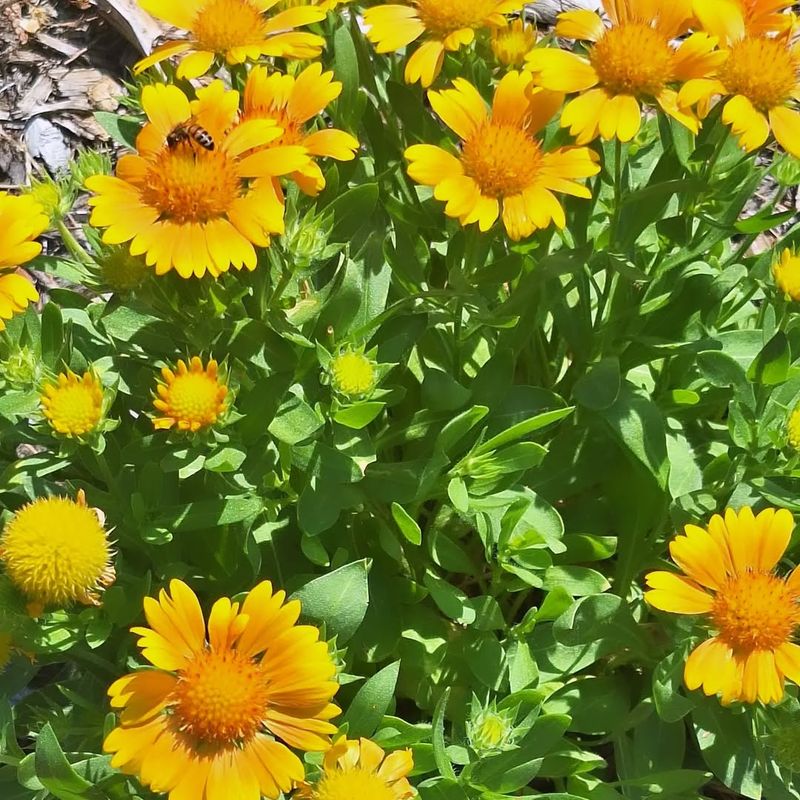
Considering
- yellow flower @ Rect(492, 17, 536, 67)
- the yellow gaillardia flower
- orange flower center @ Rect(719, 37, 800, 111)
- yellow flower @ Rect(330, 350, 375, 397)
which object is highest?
orange flower center @ Rect(719, 37, 800, 111)

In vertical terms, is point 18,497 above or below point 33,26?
below

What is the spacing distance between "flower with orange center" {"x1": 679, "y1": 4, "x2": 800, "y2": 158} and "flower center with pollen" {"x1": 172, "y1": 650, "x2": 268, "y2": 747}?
1.26 meters

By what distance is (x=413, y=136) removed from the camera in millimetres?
2158

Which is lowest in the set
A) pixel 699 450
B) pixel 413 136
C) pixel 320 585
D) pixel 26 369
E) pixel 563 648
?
pixel 563 648

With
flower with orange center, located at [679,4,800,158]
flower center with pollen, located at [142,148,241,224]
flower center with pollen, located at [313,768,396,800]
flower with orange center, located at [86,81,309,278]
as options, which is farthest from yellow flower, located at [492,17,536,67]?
flower center with pollen, located at [313,768,396,800]

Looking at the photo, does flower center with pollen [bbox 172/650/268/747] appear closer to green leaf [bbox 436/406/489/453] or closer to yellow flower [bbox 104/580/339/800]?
yellow flower [bbox 104/580/339/800]

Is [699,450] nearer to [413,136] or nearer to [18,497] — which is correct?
[413,136]

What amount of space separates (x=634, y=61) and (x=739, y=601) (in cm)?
98

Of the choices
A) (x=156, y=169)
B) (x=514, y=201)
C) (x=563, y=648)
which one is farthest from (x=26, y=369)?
(x=563, y=648)

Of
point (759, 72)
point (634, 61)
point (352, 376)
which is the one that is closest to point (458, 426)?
point (352, 376)

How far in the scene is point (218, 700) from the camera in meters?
1.46

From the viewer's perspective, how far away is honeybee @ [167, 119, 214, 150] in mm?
1594

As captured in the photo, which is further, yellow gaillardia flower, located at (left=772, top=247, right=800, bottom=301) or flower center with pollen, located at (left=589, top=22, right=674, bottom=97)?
yellow gaillardia flower, located at (left=772, top=247, right=800, bottom=301)

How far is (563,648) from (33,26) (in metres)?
3.20
